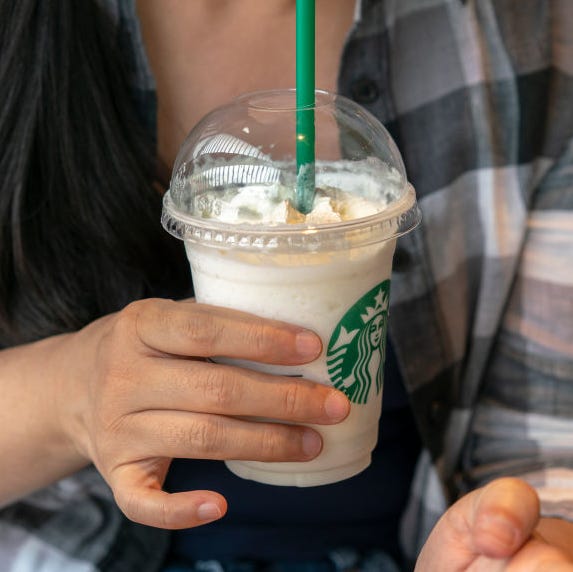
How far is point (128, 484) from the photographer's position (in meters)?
0.92

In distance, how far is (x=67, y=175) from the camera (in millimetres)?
1267

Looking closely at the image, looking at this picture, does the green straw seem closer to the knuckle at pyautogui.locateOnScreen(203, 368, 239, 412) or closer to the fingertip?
the knuckle at pyautogui.locateOnScreen(203, 368, 239, 412)

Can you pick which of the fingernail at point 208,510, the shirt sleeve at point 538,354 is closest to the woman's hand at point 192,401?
the fingernail at point 208,510

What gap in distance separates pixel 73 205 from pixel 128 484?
536 mm

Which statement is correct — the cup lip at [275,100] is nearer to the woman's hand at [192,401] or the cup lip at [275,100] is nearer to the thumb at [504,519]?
the woman's hand at [192,401]

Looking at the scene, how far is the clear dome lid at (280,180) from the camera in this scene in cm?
90

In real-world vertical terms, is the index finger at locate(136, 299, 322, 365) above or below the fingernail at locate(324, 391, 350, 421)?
above

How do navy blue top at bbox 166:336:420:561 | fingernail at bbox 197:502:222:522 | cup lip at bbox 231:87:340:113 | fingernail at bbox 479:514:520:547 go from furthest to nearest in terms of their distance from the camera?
navy blue top at bbox 166:336:420:561
cup lip at bbox 231:87:340:113
fingernail at bbox 197:502:222:522
fingernail at bbox 479:514:520:547

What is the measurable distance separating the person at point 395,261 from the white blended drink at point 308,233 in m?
0.21

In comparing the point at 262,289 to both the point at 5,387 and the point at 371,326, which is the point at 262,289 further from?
the point at 5,387

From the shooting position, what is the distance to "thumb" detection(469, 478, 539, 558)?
74 cm

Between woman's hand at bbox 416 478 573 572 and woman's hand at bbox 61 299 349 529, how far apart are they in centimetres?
18

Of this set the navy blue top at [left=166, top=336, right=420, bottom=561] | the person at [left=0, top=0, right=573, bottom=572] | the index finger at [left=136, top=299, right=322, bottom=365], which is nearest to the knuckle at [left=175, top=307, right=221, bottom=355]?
the index finger at [left=136, top=299, right=322, bottom=365]

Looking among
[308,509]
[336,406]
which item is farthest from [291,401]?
[308,509]
